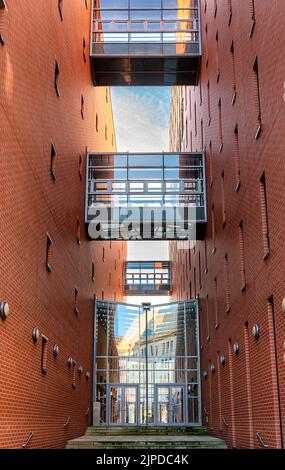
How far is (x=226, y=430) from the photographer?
2044 cm

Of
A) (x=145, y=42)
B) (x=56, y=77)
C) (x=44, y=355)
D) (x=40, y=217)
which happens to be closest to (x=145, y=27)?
(x=145, y=42)

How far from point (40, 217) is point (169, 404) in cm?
1831

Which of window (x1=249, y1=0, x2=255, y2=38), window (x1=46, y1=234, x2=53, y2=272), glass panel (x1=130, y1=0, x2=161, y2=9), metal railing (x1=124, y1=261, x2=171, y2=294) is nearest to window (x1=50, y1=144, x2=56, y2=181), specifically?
window (x1=46, y1=234, x2=53, y2=272)

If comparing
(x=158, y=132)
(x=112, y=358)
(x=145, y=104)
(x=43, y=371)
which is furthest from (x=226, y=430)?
(x=158, y=132)

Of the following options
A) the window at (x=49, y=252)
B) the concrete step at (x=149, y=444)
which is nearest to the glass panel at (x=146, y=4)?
the window at (x=49, y=252)

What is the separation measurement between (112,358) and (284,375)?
2067cm

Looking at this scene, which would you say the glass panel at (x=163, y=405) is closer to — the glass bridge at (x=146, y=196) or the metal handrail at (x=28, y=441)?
the glass bridge at (x=146, y=196)

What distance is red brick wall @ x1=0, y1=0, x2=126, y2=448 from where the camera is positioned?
12297mm

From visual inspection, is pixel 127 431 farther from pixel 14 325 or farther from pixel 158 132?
pixel 158 132

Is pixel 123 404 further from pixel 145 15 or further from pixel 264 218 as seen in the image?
pixel 264 218

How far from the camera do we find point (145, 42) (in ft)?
95.8

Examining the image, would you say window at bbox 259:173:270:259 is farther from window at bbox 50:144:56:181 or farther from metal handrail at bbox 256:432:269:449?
window at bbox 50:144:56:181

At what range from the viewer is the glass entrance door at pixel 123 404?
101 ft

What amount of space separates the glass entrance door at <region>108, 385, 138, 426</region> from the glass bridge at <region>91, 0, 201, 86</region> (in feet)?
49.8
